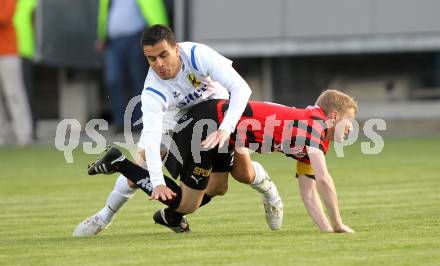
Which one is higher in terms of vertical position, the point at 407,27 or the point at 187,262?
the point at 187,262

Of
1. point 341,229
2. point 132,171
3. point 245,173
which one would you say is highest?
point 132,171

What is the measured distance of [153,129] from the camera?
918cm

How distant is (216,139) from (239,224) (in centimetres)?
146

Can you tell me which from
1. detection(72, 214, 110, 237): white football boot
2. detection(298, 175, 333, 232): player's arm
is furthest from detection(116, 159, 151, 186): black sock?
detection(298, 175, 333, 232): player's arm

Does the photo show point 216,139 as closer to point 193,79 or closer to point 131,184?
point 193,79

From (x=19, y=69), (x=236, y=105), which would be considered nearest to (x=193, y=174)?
(x=236, y=105)

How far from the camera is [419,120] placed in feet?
69.6

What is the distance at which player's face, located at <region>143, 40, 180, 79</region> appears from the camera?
9.08 metres

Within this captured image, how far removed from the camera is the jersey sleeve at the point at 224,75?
9.12 meters

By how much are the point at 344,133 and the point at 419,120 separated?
12149 millimetres

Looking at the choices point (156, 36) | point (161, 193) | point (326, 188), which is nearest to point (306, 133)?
point (326, 188)

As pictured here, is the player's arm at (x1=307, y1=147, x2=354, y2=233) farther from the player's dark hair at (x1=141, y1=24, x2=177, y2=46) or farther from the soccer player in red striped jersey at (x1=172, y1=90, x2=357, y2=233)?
the player's dark hair at (x1=141, y1=24, x2=177, y2=46)

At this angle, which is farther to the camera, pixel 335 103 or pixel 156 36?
pixel 335 103

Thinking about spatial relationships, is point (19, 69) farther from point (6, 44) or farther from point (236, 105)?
point (236, 105)
